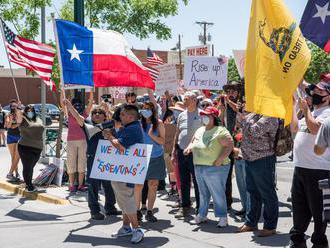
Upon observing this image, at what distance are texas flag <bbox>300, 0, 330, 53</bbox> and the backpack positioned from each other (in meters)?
1.13

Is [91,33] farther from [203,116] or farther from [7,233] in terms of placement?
[7,233]

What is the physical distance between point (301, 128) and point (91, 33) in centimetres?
387

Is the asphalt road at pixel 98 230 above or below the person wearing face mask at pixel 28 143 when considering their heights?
below

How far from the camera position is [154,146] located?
830cm

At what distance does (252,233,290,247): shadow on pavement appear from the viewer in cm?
663

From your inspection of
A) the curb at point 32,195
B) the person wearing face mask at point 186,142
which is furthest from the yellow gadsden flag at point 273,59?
the curb at point 32,195

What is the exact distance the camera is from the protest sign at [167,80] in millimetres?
11617

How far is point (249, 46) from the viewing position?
594 centimetres

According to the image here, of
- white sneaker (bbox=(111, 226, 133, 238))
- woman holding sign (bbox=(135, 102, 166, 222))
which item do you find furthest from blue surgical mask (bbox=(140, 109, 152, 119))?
white sneaker (bbox=(111, 226, 133, 238))

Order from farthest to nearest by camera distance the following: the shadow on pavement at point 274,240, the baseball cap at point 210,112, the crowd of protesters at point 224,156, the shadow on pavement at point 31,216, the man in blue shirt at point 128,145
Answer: the shadow on pavement at point 31,216 < the baseball cap at point 210,112 < the man in blue shirt at point 128,145 < the shadow on pavement at point 274,240 < the crowd of protesters at point 224,156

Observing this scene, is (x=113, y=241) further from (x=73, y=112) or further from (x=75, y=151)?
(x=75, y=151)

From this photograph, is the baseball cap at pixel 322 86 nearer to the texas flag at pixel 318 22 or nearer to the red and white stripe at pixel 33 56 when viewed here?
the texas flag at pixel 318 22

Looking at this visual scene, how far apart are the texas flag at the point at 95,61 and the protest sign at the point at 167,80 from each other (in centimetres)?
318

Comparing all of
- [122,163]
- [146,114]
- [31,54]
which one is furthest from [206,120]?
[31,54]
